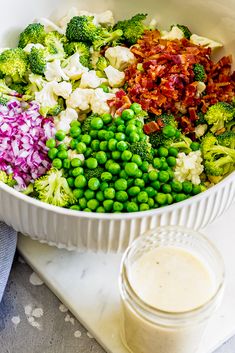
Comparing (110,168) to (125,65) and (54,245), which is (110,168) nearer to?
(54,245)

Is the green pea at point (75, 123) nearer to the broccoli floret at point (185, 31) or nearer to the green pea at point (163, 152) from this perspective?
the green pea at point (163, 152)

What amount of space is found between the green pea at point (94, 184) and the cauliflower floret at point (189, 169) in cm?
25

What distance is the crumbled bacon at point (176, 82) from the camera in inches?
86.4

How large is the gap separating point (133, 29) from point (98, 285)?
0.94 meters

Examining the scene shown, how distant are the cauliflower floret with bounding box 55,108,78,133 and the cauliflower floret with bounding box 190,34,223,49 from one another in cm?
54

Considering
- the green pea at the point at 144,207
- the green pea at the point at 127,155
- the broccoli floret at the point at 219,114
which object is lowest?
the green pea at the point at 144,207

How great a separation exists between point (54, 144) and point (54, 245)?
0.32 meters

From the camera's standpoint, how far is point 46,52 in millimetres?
2316

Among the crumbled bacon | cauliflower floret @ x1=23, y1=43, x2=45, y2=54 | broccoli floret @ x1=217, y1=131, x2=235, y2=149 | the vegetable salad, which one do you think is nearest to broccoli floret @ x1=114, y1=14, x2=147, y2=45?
the vegetable salad

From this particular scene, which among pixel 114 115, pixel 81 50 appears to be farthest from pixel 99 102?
pixel 81 50

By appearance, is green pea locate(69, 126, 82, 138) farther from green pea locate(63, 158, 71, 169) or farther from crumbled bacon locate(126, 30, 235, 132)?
crumbled bacon locate(126, 30, 235, 132)

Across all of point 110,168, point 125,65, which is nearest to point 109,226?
point 110,168

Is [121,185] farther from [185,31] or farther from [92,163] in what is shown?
[185,31]

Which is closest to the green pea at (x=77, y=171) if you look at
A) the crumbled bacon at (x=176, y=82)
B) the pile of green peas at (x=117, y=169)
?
the pile of green peas at (x=117, y=169)
